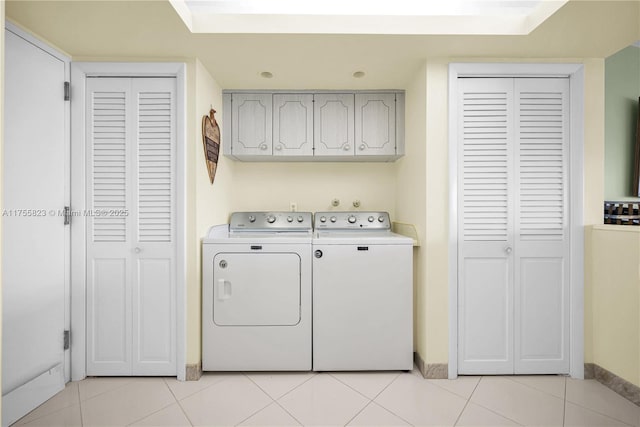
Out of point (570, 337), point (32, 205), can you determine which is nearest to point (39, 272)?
point (32, 205)

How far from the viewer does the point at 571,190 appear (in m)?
2.10

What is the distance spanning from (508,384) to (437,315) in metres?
0.61

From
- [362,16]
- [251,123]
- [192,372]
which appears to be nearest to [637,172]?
[362,16]

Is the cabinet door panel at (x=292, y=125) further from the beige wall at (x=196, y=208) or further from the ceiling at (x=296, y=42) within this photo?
the beige wall at (x=196, y=208)

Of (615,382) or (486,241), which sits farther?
(486,241)

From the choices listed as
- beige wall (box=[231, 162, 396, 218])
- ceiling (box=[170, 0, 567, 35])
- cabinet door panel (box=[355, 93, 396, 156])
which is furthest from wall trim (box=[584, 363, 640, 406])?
ceiling (box=[170, 0, 567, 35])

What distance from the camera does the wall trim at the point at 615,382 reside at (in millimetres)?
1842

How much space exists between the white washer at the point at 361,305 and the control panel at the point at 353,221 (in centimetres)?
58

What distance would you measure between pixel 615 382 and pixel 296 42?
9.46 ft

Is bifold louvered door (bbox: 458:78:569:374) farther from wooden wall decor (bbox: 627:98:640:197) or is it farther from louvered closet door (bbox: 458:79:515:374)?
wooden wall decor (bbox: 627:98:640:197)

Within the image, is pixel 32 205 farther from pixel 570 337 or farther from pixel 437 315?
pixel 570 337

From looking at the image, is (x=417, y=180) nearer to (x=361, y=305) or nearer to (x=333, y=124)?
(x=333, y=124)

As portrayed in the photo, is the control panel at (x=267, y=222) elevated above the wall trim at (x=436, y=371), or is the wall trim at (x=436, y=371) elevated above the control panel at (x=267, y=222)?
the control panel at (x=267, y=222)

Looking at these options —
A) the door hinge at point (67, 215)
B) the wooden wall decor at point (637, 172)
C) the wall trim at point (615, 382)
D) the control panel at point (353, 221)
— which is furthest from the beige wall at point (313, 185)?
the wooden wall decor at point (637, 172)
